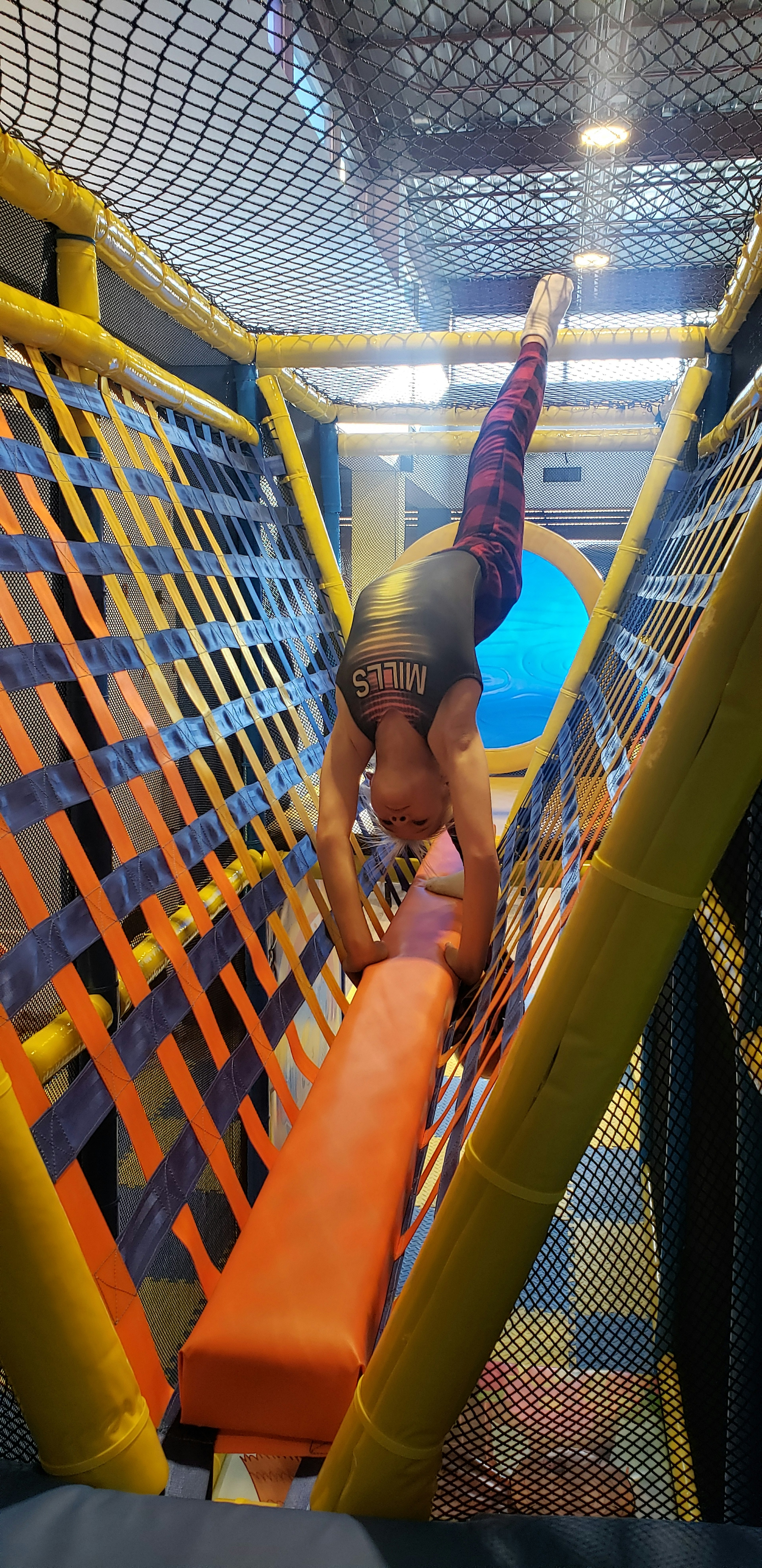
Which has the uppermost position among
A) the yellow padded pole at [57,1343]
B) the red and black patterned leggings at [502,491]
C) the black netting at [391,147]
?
the black netting at [391,147]

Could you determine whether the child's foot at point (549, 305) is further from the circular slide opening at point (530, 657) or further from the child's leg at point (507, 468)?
the circular slide opening at point (530, 657)

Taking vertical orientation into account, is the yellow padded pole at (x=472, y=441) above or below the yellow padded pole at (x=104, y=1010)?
above

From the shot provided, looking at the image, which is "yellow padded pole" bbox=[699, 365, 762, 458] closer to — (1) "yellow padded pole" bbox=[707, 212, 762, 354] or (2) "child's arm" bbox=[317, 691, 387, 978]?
(1) "yellow padded pole" bbox=[707, 212, 762, 354]

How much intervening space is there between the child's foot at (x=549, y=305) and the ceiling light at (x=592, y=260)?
7cm

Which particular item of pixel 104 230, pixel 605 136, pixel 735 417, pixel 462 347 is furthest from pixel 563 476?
pixel 104 230

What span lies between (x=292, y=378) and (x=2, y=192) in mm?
1729

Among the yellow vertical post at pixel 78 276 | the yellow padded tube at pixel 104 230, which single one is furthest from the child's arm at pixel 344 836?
the yellow padded tube at pixel 104 230

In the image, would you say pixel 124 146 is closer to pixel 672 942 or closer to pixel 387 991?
pixel 387 991

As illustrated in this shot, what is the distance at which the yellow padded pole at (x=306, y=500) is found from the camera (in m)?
2.93

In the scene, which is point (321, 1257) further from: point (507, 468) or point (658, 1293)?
point (507, 468)

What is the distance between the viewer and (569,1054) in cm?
55

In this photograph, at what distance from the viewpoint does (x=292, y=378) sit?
3.05 meters

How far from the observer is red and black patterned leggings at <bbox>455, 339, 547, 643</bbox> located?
7.34 feet

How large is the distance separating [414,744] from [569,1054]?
1.23m
